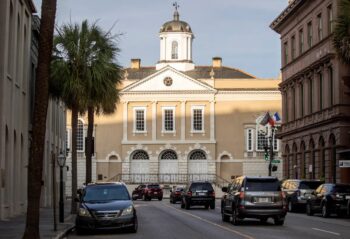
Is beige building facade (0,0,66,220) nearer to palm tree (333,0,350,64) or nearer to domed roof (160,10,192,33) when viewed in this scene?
palm tree (333,0,350,64)

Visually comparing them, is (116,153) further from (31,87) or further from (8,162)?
(8,162)

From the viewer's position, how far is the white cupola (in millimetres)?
96812

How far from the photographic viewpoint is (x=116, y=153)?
90.2 metres

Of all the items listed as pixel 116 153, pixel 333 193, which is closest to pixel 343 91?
pixel 333 193

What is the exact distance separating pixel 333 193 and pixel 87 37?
13757 millimetres

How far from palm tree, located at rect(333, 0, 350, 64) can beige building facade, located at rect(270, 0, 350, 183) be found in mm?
9270

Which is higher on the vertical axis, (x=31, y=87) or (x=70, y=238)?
(x=31, y=87)

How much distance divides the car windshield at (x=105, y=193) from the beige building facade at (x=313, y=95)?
77.6 ft

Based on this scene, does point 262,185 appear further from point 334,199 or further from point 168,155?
point 168,155

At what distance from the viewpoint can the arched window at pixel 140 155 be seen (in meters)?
90.8

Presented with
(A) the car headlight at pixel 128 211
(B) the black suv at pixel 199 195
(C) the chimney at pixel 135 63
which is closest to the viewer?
(A) the car headlight at pixel 128 211

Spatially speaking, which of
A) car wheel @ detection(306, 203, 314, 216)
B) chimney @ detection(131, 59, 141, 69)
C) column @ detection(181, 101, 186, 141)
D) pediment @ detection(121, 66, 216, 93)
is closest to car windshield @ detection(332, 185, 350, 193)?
car wheel @ detection(306, 203, 314, 216)

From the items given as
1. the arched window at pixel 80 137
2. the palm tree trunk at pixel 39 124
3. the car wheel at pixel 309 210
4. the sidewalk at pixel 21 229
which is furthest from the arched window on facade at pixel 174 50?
the palm tree trunk at pixel 39 124

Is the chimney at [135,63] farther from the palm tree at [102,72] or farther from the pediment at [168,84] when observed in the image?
the palm tree at [102,72]
